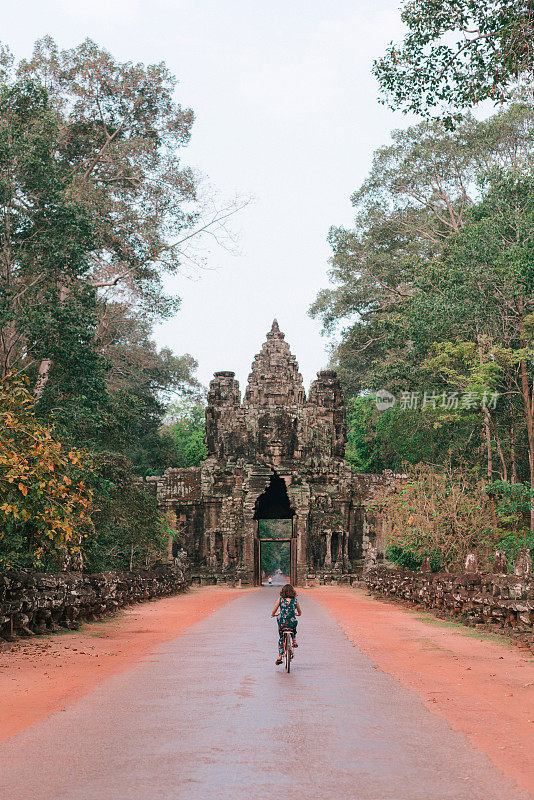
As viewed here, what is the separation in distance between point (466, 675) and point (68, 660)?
5.81 meters

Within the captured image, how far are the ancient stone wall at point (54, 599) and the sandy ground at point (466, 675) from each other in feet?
19.2

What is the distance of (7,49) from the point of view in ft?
99.8

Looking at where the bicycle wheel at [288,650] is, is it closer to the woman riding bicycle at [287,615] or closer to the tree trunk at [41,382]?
the woman riding bicycle at [287,615]

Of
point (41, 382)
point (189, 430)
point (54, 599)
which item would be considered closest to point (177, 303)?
point (41, 382)

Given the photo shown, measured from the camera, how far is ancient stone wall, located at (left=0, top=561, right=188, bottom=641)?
14602 mm

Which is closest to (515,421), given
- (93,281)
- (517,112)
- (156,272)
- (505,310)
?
(505,310)

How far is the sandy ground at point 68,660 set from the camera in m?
8.41

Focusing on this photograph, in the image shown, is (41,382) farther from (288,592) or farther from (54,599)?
(288,592)

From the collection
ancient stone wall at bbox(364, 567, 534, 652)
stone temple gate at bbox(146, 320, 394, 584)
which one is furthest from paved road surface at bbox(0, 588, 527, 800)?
stone temple gate at bbox(146, 320, 394, 584)

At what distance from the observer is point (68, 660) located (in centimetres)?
1237

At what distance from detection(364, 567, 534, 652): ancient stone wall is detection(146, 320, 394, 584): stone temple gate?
683 inches

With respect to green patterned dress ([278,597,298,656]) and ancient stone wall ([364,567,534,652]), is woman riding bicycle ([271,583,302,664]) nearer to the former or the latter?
green patterned dress ([278,597,298,656])

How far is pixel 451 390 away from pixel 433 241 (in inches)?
540

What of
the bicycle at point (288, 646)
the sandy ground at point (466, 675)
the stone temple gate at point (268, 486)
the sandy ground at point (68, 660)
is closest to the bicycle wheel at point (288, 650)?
the bicycle at point (288, 646)
